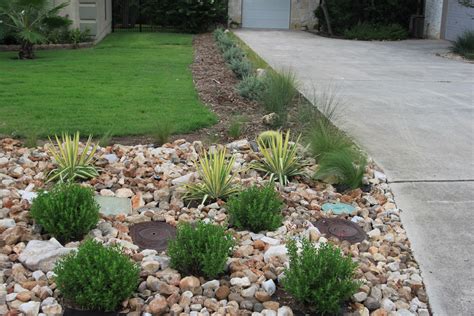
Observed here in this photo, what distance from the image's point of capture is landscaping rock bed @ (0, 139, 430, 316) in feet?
10.8

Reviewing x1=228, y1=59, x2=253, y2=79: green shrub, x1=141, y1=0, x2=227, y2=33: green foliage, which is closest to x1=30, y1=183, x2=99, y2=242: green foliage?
A: x1=228, y1=59, x2=253, y2=79: green shrub

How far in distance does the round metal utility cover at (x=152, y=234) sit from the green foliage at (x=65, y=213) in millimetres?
301

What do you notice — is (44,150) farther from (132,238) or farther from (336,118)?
(336,118)

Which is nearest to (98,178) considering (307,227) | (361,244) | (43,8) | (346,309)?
(307,227)

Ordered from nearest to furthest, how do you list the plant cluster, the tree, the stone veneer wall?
the tree
the plant cluster
the stone veneer wall

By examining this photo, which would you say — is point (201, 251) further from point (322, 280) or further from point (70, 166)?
point (70, 166)

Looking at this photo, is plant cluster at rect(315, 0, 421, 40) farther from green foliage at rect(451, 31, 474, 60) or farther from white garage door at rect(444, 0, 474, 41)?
green foliage at rect(451, 31, 474, 60)

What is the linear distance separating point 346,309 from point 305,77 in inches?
313

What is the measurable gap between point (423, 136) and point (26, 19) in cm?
903

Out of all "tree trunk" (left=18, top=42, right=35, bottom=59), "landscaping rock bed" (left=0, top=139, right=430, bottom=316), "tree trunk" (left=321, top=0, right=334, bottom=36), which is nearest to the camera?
"landscaping rock bed" (left=0, top=139, right=430, bottom=316)

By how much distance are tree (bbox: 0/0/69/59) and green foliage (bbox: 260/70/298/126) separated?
6651 millimetres

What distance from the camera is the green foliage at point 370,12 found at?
21.6 m

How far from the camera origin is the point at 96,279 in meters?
3.10

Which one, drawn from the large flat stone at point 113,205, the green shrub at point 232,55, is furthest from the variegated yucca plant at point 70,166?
the green shrub at point 232,55
